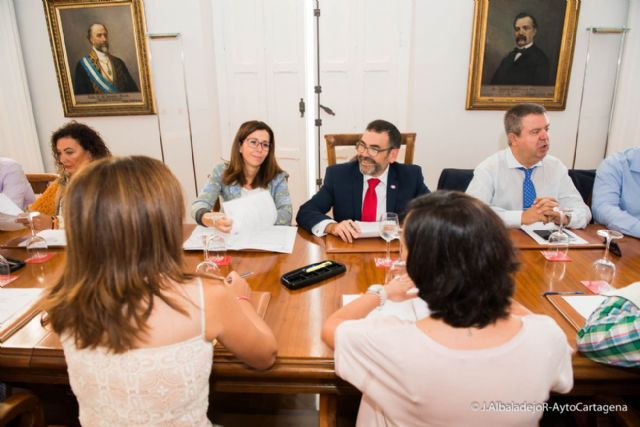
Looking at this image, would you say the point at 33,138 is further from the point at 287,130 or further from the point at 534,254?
the point at 534,254

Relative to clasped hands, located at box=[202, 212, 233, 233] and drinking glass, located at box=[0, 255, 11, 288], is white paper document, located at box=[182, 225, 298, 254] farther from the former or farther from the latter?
drinking glass, located at box=[0, 255, 11, 288]

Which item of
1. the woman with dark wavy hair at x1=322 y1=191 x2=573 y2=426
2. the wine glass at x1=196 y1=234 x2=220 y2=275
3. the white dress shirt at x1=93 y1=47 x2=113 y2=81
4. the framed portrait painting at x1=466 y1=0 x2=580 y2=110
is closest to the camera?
the woman with dark wavy hair at x1=322 y1=191 x2=573 y2=426

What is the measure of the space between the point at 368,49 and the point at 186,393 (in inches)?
153

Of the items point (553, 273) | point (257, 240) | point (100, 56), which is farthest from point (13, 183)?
point (553, 273)

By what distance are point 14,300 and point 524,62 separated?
441 cm

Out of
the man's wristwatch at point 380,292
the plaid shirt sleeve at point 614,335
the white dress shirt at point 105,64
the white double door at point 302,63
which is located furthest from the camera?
the white dress shirt at point 105,64

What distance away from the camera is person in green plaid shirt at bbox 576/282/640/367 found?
3.37 feet

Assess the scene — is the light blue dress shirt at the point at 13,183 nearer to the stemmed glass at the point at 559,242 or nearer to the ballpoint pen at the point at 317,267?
the ballpoint pen at the point at 317,267

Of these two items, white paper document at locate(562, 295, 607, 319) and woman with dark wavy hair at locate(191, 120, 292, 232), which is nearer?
white paper document at locate(562, 295, 607, 319)

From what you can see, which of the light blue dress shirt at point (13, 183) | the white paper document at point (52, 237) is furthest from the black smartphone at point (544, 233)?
the light blue dress shirt at point (13, 183)

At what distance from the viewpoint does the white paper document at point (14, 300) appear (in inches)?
53.9

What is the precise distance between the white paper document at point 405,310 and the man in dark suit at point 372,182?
45.9 inches

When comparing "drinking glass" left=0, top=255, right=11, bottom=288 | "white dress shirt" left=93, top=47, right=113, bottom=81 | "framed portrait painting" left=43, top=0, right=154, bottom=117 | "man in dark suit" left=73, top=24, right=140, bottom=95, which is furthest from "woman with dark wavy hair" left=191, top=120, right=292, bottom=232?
"white dress shirt" left=93, top=47, right=113, bottom=81

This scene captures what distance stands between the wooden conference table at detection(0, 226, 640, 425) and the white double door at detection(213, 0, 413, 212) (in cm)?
278
